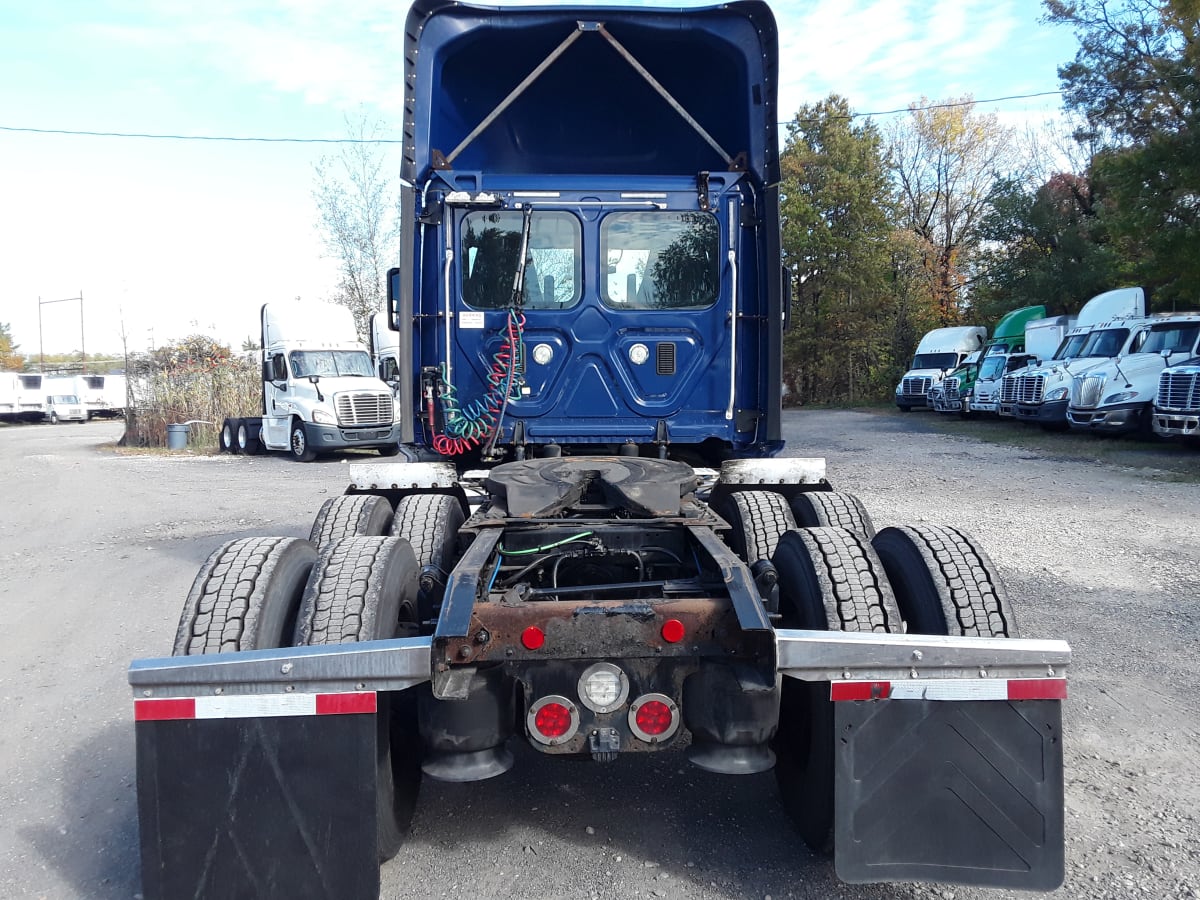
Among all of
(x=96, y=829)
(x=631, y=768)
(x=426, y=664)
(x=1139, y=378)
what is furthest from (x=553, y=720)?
(x=1139, y=378)

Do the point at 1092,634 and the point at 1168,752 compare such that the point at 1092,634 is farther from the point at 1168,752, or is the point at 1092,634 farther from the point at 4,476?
the point at 4,476

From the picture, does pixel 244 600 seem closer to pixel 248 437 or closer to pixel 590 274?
pixel 590 274

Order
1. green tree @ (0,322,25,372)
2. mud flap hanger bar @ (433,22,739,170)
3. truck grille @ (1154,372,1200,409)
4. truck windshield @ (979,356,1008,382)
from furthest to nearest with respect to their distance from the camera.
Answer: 1. green tree @ (0,322,25,372)
2. truck windshield @ (979,356,1008,382)
3. truck grille @ (1154,372,1200,409)
4. mud flap hanger bar @ (433,22,739,170)

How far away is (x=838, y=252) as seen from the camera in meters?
41.4

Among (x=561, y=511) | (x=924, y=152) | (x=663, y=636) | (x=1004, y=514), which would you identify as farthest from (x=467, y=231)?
(x=924, y=152)

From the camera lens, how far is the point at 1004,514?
9930mm

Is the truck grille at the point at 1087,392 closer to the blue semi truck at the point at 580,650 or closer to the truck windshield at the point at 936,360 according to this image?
the truck windshield at the point at 936,360

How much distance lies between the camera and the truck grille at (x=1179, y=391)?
15070 mm

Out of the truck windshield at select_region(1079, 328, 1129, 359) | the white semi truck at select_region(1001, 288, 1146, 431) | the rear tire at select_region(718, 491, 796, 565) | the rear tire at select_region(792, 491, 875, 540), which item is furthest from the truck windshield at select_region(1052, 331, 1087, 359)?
the rear tire at select_region(718, 491, 796, 565)

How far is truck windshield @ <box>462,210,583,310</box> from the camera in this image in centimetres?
568

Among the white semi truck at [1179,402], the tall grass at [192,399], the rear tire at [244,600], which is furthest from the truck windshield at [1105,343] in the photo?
the tall grass at [192,399]

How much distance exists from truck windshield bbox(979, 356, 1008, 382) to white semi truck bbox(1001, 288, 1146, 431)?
14.1 feet

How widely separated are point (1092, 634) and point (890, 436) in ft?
57.4

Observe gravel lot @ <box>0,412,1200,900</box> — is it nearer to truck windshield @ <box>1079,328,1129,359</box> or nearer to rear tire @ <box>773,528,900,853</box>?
rear tire @ <box>773,528,900,853</box>
